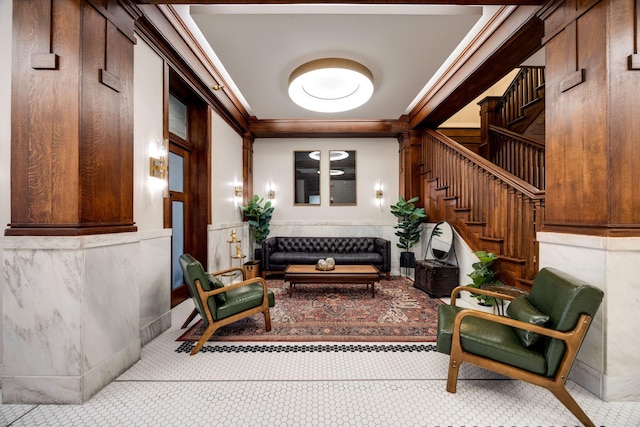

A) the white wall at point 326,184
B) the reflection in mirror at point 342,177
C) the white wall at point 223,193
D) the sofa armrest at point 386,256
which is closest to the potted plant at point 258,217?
the white wall at point 223,193

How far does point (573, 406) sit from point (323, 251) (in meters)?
4.82

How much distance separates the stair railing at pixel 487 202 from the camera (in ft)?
10.7

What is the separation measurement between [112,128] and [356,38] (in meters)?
2.76

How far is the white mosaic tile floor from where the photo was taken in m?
1.80

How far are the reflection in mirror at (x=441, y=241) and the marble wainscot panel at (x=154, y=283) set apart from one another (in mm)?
4309

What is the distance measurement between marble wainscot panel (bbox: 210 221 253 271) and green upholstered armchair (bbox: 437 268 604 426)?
140 inches

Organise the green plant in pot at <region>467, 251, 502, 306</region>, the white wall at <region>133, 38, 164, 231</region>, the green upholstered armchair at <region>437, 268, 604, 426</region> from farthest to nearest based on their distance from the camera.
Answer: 1. the green plant in pot at <region>467, 251, 502, 306</region>
2. the white wall at <region>133, 38, 164, 231</region>
3. the green upholstered armchair at <region>437, 268, 604, 426</region>

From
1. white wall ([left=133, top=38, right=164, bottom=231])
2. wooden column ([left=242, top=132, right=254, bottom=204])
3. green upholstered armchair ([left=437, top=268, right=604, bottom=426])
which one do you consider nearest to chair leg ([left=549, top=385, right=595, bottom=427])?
green upholstered armchair ([left=437, top=268, right=604, bottom=426])

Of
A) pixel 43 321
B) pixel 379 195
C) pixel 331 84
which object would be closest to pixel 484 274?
pixel 379 195

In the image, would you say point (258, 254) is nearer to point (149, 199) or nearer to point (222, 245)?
point (222, 245)

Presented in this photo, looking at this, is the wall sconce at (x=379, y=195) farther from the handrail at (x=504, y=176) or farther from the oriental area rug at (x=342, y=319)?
the oriental area rug at (x=342, y=319)

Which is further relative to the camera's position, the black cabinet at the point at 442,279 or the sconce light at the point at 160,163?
the black cabinet at the point at 442,279

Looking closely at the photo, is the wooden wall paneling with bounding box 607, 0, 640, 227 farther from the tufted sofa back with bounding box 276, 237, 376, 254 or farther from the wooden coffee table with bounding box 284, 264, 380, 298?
the tufted sofa back with bounding box 276, 237, 376, 254

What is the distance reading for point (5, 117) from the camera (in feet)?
6.83
